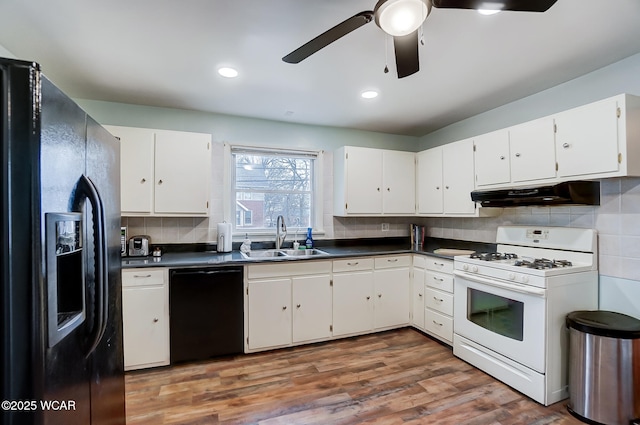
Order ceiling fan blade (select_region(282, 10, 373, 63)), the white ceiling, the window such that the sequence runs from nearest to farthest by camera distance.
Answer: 1. ceiling fan blade (select_region(282, 10, 373, 63))
2. the white ceiling
3. the window

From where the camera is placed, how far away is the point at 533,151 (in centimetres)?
246

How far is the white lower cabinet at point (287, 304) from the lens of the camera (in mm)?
2779

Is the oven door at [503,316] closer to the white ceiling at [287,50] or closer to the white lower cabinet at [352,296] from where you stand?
the white lower cabinet at [352,296]

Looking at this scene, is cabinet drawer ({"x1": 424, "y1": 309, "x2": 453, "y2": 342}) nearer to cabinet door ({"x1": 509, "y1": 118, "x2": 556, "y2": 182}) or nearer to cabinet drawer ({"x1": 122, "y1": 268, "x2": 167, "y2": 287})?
cabinet door ({"x1": 509, "y1": 118, "x2": 556, "y2": 182})

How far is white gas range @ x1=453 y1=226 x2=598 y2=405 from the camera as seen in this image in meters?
2.09

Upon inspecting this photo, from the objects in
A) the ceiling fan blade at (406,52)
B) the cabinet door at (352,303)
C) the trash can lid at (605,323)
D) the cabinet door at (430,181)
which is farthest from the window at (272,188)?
the trash can lid at (605,323)

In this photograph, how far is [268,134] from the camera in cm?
352

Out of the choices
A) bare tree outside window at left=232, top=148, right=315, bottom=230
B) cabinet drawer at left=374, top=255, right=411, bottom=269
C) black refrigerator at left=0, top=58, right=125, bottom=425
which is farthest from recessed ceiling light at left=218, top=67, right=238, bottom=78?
cabinet drawer at left=374, top=255, right=411, bottom=269

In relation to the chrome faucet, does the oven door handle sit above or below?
below

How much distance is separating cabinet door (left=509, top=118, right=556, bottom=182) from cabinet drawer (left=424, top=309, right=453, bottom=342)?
1.49 meters

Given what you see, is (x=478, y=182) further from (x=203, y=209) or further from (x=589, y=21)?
(x=203, y=209)

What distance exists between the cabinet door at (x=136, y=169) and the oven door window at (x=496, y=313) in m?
3.11

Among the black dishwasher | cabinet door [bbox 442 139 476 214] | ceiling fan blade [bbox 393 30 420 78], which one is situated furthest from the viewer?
cabinet door [bbox 442 139 476 214]

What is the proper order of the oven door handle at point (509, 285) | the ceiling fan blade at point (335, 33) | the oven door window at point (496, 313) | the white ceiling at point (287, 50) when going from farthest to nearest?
the oven door window at point (496, 313) < the oven door handle at point (509, 285) < the white ceiling at point (287, 50) < the ceiling fan blade at point (335, 33)
